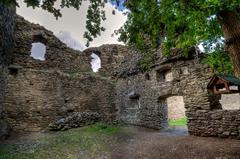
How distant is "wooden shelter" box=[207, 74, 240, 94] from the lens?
6207mm

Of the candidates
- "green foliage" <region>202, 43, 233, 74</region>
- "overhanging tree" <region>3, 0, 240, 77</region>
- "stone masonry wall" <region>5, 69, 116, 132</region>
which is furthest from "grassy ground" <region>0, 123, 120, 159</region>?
"green foliage" <region>202, 43, 233, 74</region>

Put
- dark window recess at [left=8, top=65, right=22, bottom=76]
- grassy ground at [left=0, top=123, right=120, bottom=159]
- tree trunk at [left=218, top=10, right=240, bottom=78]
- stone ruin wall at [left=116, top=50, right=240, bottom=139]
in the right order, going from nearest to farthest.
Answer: tree trunk at [left=218, top=10, right=240, bottom=78] → grassy ground at [left=0, top=123, right=120, bottom=159] → stone ruin wall at [left=116, top=50, right=240, bottom=139] → dark window recess at [left=8, top=65, right=22, bottom=76]

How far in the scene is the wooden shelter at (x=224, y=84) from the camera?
20.4 feet

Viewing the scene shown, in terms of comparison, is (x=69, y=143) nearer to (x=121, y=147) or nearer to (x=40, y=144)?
(x=40, y=144)

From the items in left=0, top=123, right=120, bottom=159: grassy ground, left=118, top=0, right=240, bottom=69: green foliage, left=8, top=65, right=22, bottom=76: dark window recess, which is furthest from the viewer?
left=8, top=65, right=22, bottom=76: dark window recess

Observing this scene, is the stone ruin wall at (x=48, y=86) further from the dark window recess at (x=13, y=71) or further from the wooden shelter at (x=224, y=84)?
the wooden shelter at (x=224, y=84)

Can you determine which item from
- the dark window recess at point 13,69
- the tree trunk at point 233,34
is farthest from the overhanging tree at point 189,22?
the dark window recess at point 13,69

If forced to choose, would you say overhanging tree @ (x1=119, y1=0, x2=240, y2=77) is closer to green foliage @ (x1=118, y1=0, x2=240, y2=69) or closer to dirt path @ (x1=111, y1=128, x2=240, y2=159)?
green foliage @ (x1=118, y1=0, x2=240, y2=69)

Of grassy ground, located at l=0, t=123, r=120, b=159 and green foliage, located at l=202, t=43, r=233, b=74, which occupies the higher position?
green foliage, located at l=202, t=43, r=233, b=74

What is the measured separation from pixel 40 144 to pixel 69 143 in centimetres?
115

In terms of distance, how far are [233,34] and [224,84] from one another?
321 cm

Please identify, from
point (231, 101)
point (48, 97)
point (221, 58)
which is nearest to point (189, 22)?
point (221, 58)

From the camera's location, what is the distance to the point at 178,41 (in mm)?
6219

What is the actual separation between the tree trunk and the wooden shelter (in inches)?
104
